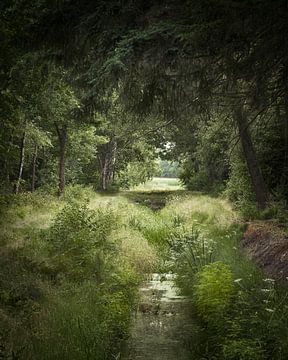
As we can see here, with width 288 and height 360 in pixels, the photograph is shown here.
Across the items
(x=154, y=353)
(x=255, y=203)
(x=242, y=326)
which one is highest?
(x=255, y=203)

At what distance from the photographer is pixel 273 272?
828cm

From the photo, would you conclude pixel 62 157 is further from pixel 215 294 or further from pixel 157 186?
pixel 157 186

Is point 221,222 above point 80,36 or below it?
below

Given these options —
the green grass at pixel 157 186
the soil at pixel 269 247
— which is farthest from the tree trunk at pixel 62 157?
the green grass at pixel 157 186

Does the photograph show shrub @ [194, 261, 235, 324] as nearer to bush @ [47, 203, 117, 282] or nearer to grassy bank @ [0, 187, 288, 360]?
grassy bank @ [0, 187, 288, 360]

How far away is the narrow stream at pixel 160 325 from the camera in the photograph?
636 cm

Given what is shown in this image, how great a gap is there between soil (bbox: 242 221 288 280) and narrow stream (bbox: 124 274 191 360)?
181 cm

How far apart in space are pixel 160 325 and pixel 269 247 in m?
3.50

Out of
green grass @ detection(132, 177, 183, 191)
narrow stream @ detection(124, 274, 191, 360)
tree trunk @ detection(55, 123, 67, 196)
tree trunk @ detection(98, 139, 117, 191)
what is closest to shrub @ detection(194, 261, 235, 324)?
narrow stream @ detection(124, 274, 191, 360)

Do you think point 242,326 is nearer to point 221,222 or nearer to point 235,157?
point 221,222

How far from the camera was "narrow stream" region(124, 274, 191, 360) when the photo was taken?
636 centimetres

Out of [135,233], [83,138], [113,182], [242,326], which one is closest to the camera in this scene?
[242,326]

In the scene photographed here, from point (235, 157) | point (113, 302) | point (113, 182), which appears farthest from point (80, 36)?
point (113, 182)

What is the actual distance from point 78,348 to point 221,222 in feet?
33.5
